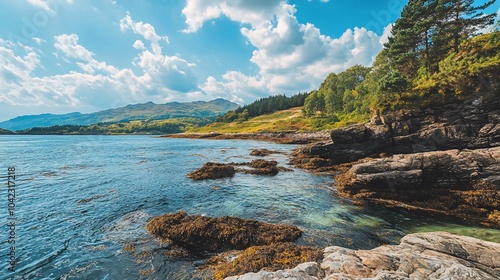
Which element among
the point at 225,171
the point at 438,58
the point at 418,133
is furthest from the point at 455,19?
the point at 225,171

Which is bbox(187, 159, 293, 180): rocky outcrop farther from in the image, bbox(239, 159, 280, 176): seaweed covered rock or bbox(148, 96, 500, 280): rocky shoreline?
bbox(148, 96, 500, 280): rocky shoreline

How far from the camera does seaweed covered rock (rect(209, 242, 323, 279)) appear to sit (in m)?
10.0

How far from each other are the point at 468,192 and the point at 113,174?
4579 cm

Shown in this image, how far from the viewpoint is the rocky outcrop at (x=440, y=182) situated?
1947 cm

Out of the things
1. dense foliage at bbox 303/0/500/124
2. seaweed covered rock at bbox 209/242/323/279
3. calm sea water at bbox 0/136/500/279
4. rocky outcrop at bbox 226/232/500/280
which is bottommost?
calm sea water at bbox 0/136/500/279

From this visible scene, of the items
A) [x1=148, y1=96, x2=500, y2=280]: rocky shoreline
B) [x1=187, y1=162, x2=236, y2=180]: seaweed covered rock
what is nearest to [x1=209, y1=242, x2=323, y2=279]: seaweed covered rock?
[x1=148, y1=96, x2=500, y2=280]: rocky shoreline

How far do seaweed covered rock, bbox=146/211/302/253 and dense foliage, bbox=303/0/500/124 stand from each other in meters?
34.8

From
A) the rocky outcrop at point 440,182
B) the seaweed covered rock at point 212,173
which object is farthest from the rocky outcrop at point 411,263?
the seaweed covered rock at point 212,173

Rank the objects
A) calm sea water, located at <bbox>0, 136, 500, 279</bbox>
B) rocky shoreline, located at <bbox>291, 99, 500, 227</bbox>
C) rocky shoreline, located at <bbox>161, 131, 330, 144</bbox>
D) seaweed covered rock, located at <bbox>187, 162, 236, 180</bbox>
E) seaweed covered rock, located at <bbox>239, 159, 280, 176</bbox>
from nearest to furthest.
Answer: calm sea water, located at <bbox>0, 136, 500, 279</bbox>, rocky shoreline, located at <bbox>291, 99, 500, 227</bbox>, seaweed covered rock, located at <bbox>187, 162, 236, 180</bbox>, seaweed covered rock, located at <bbox>239, 159, 280, 176</bbox>, rocky shoreline, located at <bbox>161, 131, 330, 144</bbox>

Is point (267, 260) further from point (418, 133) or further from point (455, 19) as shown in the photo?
point (455, 19)

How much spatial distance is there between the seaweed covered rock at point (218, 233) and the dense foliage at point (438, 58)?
34.8m

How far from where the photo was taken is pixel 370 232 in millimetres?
15648

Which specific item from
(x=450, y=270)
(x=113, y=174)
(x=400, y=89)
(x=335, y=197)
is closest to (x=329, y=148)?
(x=400, y=89)

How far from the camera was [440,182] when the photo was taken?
21938 millimetres
